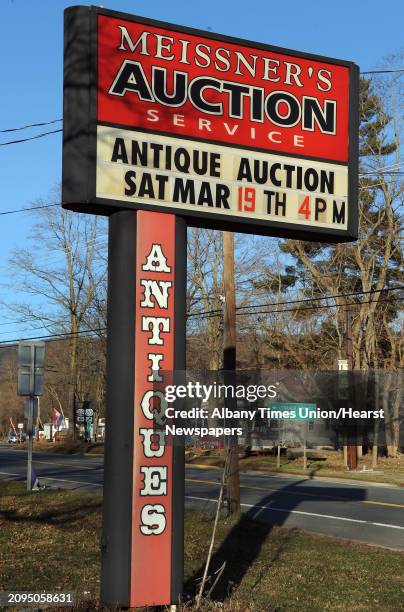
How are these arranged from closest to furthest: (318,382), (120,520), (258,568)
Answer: (120,520)
(258,568)
(318,382)

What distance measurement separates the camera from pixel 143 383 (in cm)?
756

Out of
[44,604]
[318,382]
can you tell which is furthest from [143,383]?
[318,382]

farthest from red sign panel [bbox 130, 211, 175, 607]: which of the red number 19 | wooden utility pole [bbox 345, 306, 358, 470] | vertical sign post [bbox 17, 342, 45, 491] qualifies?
wooden utility pole [bbox 345, 306, 358, 470]

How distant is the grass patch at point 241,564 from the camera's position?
9555 millimetres

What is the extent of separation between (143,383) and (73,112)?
2574mm

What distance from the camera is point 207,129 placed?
827 centimetres

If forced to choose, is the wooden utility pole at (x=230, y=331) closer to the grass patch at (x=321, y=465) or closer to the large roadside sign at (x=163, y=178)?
the large roadside sign at (x=163, y=178)

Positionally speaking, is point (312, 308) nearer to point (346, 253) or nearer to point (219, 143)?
point (346, 253)

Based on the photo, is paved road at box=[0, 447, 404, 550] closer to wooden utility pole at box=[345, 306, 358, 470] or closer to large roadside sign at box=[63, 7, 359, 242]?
wooden utility pole at box=[345, 306, 358, 470]

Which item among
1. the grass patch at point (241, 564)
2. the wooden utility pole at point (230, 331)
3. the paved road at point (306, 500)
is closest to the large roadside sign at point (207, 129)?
the grass patch at point (241, 564)

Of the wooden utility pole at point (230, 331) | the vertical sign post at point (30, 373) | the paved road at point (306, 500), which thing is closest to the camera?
the paved road at point (306, 500)

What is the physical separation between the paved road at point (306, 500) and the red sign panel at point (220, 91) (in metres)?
8.44

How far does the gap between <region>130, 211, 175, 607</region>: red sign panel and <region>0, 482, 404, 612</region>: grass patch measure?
0.50 metres

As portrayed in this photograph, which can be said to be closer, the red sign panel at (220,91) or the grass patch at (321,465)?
the red sign panel at (220,91)
